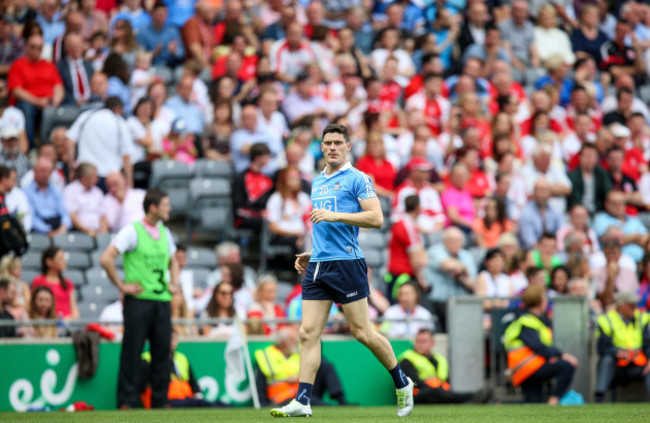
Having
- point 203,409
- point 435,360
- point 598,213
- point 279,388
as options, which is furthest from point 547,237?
point 203,409

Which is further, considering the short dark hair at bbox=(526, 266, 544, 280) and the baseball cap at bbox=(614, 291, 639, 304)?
the short dark hair at bbox=(526, 266, 544, 280)

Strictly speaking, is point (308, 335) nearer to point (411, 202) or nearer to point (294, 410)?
point (294, 410)

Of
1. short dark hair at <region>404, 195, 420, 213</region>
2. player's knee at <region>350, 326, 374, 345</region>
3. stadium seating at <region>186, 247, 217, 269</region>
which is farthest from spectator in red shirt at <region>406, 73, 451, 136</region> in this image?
player's knee at <region>350, 326, 374, 345</region>

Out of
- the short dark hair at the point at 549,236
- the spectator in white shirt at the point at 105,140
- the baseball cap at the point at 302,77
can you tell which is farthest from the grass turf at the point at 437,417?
the baseball cap at the point at 302,77

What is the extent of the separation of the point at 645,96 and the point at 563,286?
792 cm

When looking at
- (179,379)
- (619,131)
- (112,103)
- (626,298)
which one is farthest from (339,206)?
(619,131)

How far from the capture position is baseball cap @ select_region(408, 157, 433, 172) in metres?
15.7

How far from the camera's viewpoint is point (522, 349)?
12.6 m

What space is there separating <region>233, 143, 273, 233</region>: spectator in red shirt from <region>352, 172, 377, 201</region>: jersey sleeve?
6.68 metres

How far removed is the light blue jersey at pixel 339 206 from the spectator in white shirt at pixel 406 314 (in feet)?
14.9

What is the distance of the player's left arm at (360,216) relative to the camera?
7840mm

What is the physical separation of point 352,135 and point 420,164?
1.49m

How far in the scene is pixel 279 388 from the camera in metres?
12.1

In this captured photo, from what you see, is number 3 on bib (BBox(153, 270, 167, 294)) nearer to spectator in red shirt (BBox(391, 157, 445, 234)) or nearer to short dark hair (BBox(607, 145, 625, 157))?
spectator in red shirt (BBox(391, 157, 445, 234))
